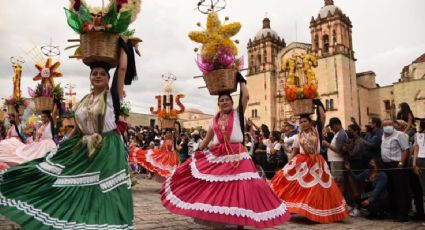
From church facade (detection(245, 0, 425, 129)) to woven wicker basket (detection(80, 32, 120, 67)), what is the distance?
37037 millimetres

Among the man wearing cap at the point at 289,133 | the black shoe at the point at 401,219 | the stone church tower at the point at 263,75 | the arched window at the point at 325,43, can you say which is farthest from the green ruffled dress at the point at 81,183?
the stone church tower at the point at 263,75

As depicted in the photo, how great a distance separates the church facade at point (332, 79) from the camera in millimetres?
44219

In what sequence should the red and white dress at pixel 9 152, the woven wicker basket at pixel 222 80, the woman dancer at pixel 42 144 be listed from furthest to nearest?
the woman dancer at pixel 42 144 < the red and white dress at pixel 9 152 < the woven wicker basket at pixel 222 80

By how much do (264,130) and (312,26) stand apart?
4003 centimetres

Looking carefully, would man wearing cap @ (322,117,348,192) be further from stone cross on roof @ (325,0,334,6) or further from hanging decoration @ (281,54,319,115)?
stone cross on roof @ (325,0,334,6)

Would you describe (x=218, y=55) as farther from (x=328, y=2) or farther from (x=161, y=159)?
(x=328, y=2)

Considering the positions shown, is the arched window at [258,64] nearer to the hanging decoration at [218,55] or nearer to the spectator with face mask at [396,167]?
the spectator with face mask at [396,167]

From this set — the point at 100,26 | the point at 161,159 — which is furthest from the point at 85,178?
the point at 161,159

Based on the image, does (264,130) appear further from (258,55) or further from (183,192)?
(258,55)

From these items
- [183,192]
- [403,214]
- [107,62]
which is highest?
[107,62]

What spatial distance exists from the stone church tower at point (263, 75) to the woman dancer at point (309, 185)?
44798 mm

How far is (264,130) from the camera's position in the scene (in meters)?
12.3

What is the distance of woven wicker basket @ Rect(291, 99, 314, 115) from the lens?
6.48m

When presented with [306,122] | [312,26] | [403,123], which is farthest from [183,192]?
→ [312,26]
